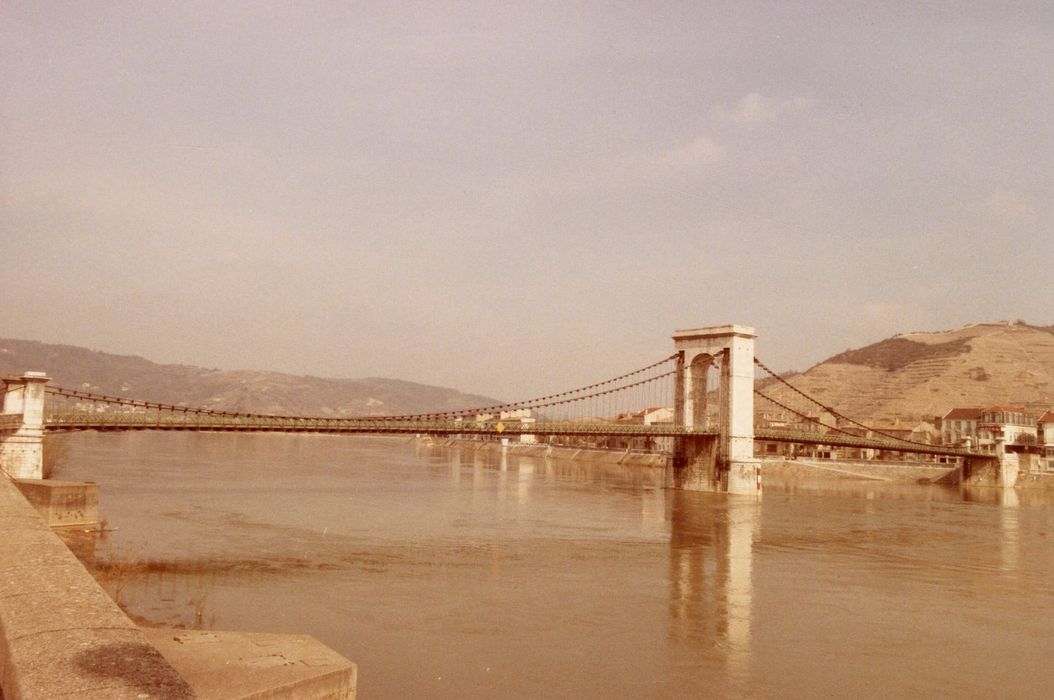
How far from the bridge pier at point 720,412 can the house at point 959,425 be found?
39.5 m

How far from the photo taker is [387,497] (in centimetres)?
3547

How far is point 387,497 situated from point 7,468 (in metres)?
14.8

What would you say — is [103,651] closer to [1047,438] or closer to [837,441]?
[837,441]

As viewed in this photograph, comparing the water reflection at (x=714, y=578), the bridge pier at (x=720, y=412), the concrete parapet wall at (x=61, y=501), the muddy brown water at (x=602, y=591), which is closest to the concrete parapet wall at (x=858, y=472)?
the bridge pier at (x=720, y=412)

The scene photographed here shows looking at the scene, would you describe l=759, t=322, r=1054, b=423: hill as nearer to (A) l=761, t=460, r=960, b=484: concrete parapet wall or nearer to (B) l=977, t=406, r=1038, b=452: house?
(B) l=977, t=406, r=1038, b=452: house

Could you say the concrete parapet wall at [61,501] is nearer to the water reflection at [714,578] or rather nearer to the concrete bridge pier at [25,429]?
the concrete bridge pier at [25,429]

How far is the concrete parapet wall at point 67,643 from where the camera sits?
4254 mm

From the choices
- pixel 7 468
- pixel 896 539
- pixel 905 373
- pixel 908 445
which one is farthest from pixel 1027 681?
pixel 905 373

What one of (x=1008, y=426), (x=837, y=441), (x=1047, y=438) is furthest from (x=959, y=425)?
(x=837, y=441)

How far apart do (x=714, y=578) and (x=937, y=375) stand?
10716 cm

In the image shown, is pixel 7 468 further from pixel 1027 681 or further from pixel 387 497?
pixel 1027 681

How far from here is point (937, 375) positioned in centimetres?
11156

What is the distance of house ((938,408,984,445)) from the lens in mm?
74125

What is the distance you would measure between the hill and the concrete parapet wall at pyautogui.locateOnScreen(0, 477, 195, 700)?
9277 centimetres
